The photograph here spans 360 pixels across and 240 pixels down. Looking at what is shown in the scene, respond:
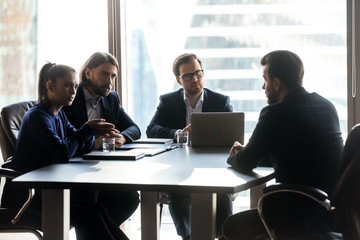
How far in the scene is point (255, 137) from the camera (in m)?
2.42

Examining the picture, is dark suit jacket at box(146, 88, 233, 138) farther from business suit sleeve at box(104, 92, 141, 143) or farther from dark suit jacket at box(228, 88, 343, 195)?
dark suit jacket at box(228, 88, 343, 195)

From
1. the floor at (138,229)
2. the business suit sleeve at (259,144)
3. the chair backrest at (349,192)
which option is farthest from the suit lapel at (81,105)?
the chair backrest at (349,192)

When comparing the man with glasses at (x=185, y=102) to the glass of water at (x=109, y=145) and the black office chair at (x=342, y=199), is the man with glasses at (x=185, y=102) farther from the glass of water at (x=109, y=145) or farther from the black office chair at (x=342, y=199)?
the black office chair at (x=342, y=199)

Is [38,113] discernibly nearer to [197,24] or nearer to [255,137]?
[255,137]

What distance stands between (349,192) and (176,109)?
7.39 ft

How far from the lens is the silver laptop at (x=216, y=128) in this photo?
337cm

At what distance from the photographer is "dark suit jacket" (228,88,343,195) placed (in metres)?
2.35

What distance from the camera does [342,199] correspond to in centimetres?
207

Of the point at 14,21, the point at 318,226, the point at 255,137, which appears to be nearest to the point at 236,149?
the point at 255,137

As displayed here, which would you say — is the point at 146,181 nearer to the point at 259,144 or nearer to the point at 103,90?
the point at 259,144

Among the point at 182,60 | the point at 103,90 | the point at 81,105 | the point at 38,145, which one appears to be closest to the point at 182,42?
the point at 182,60

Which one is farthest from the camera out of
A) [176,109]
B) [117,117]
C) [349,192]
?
[176,109]

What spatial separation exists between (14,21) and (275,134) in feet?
11.5

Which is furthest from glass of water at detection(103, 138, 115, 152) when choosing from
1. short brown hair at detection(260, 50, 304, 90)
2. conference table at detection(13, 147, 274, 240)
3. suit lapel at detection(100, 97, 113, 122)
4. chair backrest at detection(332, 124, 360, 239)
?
chair backrest at detection(332, 124, 360, 239)
